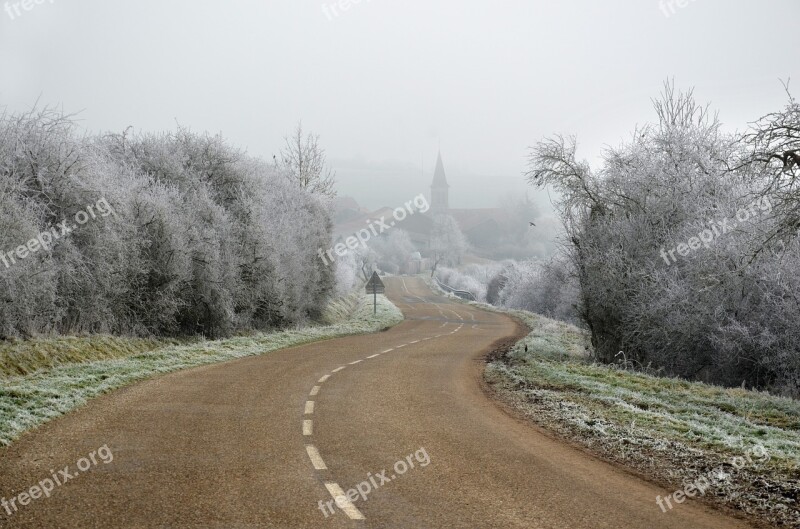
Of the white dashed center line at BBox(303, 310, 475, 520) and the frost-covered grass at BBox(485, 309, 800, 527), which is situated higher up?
the white dashed center line at BBox(303, 310, 475, 520)

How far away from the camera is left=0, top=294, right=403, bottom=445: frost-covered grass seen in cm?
948

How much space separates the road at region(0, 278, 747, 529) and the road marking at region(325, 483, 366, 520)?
0.03 meters

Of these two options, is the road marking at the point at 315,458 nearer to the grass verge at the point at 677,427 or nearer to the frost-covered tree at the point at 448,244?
the grass verge at the point at 677,427

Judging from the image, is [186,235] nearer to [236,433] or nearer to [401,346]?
[401,346]

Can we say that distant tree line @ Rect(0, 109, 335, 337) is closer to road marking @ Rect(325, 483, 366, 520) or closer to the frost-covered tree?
road marking @ Rect(325, 483, 366, 520)

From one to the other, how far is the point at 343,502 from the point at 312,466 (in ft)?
4.30

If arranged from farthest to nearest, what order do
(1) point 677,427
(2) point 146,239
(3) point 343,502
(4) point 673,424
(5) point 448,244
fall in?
(5) point 448,244
(2) point 146,239
(4) point 673,424
(1) point 677,427
(3) point 343,502

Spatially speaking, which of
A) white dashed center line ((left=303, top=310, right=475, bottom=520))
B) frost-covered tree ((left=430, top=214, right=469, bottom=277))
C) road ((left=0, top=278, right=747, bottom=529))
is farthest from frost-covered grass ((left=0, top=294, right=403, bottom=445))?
frost-covered tree ((left=430, top=214, right=469, bottom=277))

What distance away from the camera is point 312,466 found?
7055 mm

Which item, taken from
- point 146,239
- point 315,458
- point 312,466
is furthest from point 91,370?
point 312,466

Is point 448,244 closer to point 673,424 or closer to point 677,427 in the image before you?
point 673,424

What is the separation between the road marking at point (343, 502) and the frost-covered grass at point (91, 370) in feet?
15.0

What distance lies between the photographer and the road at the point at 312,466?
5512 millimetres

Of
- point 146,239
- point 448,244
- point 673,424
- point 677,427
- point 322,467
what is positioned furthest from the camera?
point 448,244
